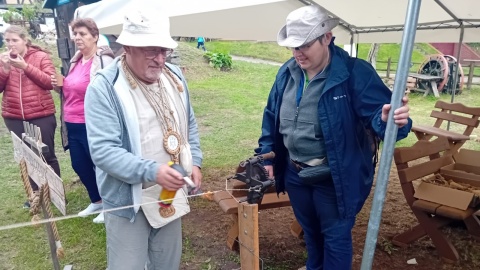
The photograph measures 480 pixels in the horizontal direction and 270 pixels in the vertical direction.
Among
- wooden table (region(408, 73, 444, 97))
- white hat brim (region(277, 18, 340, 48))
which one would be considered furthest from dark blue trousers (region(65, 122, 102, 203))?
wooden table (region(408, 73, 444, 97))

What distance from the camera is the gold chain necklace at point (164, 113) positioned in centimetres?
184

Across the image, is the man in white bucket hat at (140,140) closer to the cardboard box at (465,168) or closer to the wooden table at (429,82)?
the cardboard box at (465,168)

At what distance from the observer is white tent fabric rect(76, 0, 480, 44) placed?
3314mm

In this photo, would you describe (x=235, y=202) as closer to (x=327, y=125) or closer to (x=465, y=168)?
(x=327, y=125)

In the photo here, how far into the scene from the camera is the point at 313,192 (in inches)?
89.8

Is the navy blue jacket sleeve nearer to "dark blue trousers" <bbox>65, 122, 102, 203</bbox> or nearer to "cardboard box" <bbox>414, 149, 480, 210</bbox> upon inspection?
"cardboard box" <bbox>414, 149, 480, 210</bbox>

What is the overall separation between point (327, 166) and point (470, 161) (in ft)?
8.43

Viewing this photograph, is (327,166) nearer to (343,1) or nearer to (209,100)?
(343,1)

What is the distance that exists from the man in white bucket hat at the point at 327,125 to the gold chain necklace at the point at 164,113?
2.16 ft

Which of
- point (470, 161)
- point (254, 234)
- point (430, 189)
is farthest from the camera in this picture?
point (470, 161)

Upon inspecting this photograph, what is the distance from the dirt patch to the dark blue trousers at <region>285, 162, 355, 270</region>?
85 cm

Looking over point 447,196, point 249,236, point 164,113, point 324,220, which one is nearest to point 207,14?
point 164,113

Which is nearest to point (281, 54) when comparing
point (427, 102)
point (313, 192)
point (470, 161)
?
point (427, 102)

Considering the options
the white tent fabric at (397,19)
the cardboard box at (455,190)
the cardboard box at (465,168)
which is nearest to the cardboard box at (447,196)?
the cardboard box at (455,190)
